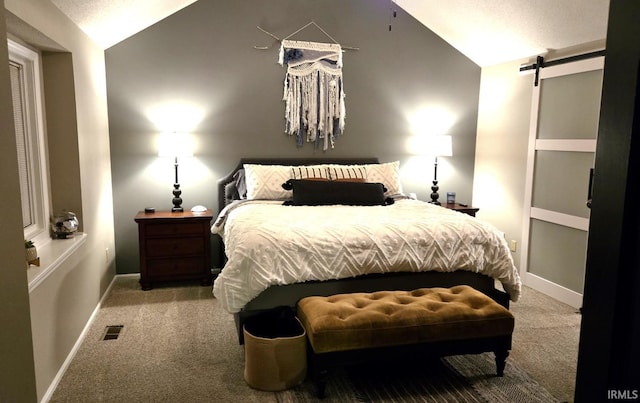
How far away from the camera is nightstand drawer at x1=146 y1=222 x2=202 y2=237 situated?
152 inches

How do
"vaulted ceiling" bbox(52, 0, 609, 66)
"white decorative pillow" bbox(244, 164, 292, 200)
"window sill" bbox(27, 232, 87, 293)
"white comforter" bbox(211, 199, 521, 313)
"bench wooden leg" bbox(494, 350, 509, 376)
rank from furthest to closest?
1. "white decorative pillow" bbox(244, 164, 292, 200)
2. "vaulted ceiling" bbox(52, 0, 609, 66)
3. "white comforter" bbox(211, 199, 521, 313)
4. "bench wooden leg" bbox(494, 350, 509, 376)
5. "window sill" bbox(27, 232, 87, 293)

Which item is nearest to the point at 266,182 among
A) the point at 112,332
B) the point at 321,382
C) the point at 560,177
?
the point at 112,332

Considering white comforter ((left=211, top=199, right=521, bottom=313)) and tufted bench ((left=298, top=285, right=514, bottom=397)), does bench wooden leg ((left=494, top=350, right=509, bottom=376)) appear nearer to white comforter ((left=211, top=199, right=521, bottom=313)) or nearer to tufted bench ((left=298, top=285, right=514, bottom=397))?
tufted bench ((left=298, top=285, right=514, bottom=397))

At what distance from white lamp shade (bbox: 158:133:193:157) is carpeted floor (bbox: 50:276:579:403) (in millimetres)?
1373

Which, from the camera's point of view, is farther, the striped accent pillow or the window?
the striped accent pillow

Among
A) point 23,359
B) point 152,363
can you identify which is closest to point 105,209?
A: point 152,363

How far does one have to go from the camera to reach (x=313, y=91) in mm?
4527

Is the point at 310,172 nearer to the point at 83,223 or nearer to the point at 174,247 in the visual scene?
the point at 174,247

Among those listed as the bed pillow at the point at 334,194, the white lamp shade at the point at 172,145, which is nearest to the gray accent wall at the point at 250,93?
the white lamp shade at the point at 172,145

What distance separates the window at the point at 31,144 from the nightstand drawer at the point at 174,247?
1028 mm

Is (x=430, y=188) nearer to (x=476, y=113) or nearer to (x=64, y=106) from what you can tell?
(x=476, y=113)

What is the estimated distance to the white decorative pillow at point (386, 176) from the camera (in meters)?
4.35

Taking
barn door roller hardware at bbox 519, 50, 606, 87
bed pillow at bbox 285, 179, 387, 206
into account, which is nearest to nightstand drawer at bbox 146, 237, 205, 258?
bed pillow at bbox 285, 179, 387, 206

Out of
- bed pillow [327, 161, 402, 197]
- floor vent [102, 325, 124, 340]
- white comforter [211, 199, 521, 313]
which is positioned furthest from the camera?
bed pillow [327, 161, 402, 197]
